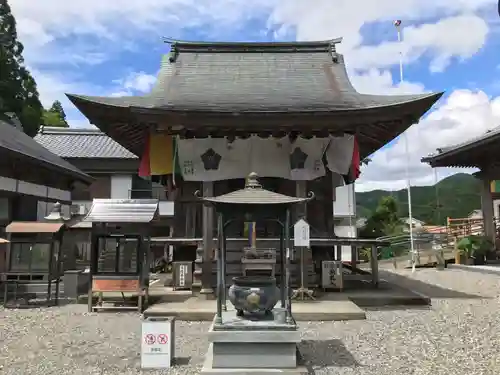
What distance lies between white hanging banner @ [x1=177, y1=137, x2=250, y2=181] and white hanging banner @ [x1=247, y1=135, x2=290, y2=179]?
0.16 metres

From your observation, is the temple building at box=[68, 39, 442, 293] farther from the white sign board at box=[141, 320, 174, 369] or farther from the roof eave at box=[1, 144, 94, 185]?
the white sign board at box=[141, 320, 174, 369]

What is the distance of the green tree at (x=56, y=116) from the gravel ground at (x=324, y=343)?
32.6 m

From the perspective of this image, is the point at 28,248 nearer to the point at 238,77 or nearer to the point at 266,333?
the point at 238,77

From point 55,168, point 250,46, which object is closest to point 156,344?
point 250,46

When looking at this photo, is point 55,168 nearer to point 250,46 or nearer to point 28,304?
point 28,304

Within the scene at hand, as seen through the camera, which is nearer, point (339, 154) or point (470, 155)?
point (339, 154)

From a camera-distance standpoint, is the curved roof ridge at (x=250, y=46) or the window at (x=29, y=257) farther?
the curved roof ridge at (x=250, y=46)

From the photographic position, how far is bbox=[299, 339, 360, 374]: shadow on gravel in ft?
19.7

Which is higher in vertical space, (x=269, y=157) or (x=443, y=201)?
(x=443, y=201)

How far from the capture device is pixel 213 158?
10.8 metres

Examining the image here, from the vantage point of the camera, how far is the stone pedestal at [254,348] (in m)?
5.56

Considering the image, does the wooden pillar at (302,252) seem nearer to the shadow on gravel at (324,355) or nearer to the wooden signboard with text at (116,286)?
the shadow on gravel at (324,355)

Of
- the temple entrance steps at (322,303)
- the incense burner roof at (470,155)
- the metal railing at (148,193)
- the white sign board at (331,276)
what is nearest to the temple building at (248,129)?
the white sign board at (331,276)

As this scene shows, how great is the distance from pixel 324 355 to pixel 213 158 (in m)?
5.60
